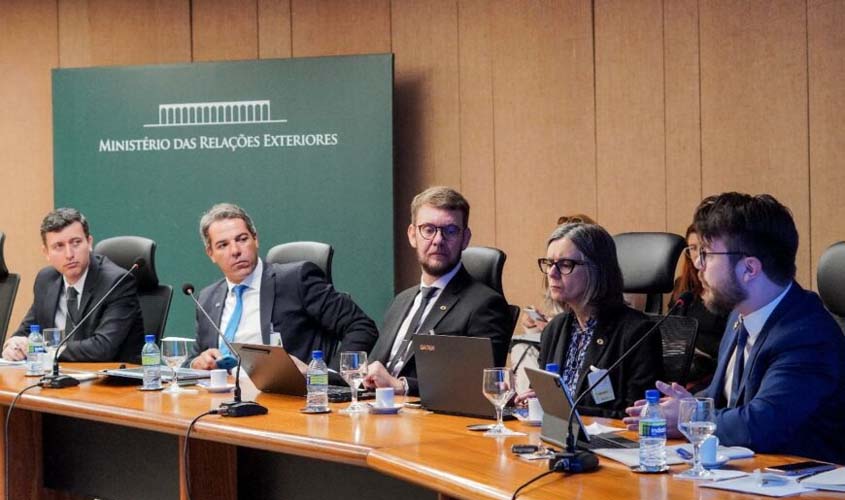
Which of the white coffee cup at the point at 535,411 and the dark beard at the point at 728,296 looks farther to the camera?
the white coffee cup at the point at 535,411

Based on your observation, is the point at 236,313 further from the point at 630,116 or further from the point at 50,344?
the point at 630,116

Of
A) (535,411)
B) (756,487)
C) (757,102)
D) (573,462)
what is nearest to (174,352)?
(535,411)

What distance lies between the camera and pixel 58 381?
3.89 m

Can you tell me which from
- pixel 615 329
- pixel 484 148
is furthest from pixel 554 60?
pixel 615 329

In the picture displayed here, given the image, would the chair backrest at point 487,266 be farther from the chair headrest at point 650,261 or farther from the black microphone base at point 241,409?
the black microphone base at point 241,409

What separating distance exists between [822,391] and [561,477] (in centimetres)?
74

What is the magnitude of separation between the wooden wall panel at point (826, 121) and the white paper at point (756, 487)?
335 centimetres

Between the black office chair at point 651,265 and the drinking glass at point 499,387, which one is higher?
the black office chair at point 651,265

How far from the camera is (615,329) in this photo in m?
3.28

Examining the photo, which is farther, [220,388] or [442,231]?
[442,231]

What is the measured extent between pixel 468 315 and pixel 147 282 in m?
2.06

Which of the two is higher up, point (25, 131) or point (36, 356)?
point (25, 131)

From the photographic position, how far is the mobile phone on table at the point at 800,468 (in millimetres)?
2236

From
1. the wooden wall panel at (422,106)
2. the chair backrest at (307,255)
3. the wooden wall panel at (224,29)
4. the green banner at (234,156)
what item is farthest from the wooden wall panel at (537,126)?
the wooden wall panel at (224,29)
